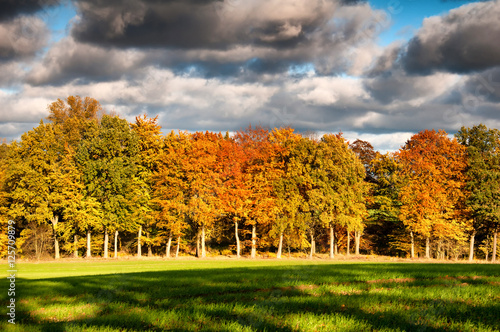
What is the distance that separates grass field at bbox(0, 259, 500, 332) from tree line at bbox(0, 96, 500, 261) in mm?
28277

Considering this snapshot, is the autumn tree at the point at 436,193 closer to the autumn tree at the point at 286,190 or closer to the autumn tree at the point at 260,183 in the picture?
the autumn tree at the point at 286,190

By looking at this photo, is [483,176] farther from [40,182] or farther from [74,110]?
[74,110]

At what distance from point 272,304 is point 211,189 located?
33.0 m

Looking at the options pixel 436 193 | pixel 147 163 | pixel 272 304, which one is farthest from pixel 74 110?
pixel 272 304

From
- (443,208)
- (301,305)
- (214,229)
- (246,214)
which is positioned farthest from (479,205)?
(301,305)

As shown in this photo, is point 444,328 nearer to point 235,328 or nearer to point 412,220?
point 235,328

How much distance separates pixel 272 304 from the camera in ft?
26.8

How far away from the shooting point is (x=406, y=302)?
322 inches

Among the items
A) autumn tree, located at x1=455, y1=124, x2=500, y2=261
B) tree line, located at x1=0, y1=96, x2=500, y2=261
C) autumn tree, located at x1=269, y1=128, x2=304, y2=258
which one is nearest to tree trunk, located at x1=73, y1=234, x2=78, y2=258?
tree line, located at x1=0, y1=96, x2=500, y2=261

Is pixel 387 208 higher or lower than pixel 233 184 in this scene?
lower

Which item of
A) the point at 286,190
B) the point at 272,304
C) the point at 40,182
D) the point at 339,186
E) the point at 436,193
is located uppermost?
the point at 40,182

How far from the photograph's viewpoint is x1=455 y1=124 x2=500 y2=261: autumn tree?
4022 centimetres

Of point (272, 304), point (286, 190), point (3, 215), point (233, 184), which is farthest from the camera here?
point (286, 190)

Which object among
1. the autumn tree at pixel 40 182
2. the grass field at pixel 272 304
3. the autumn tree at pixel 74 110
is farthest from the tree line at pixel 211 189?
the grass field at pixel 272 304
